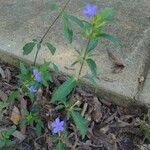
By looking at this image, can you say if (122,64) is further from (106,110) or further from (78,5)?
(78,5)

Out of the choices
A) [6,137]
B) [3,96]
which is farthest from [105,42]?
[6,137]

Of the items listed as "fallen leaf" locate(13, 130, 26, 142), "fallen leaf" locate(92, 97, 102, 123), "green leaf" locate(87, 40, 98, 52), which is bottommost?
"fallen leaf" locate(13, 130, 26, 142)

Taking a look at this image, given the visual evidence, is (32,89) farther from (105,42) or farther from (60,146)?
(105,42)

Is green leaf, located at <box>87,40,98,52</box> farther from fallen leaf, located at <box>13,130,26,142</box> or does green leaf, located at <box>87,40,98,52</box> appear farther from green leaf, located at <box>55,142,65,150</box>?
fallen leaf, located at <box>13,130,26,142</box>

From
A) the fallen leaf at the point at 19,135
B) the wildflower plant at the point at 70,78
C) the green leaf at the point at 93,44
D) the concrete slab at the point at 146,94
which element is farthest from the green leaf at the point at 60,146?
the concrete slab at the point at 146,94

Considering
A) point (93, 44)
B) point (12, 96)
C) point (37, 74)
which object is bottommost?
point (12, 96)

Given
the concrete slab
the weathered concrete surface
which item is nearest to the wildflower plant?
the weathered concrete surface

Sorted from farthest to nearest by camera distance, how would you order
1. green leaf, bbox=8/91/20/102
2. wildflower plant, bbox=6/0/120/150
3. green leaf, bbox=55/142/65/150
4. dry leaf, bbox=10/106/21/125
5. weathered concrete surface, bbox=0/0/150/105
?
weathered concrete surface, bbox=0/0/150/105
dry leaf, bbox=10/106/21/125
green leaf, bbox=8/91/20/102
green leaf, bbox=55/142/65/150
wildflower plant, bbox=6/0/120/150
